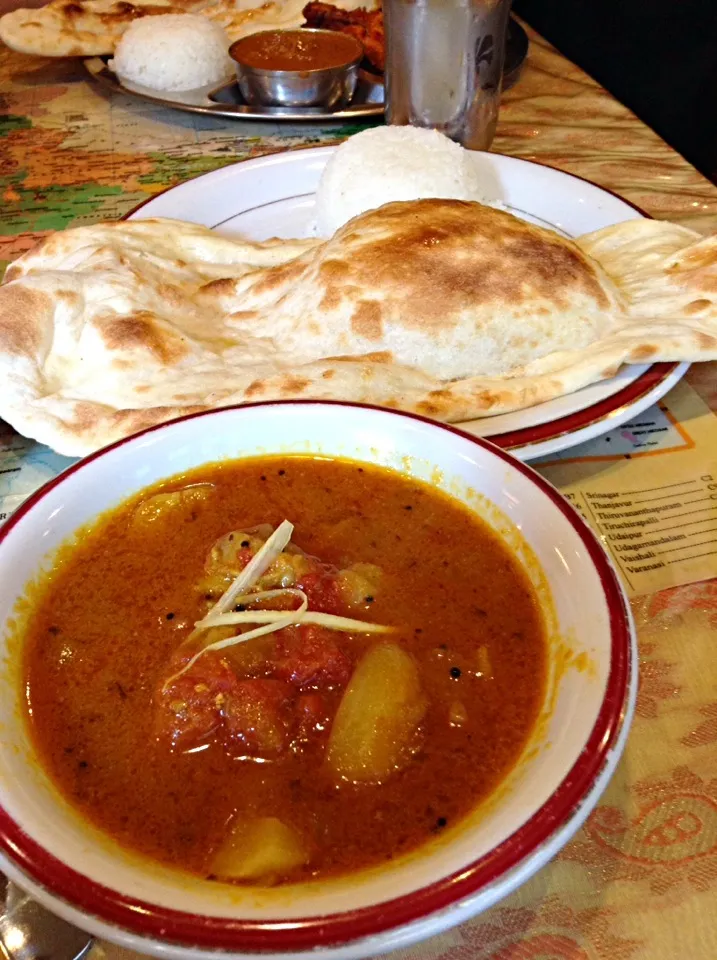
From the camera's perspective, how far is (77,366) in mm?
1811

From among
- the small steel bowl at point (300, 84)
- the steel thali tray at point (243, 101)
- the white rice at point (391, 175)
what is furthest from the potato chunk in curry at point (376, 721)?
the small steel bowl at point (300, 84)

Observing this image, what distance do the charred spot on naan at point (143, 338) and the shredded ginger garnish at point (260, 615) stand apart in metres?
0.74

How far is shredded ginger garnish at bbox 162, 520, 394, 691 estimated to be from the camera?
3.59 ft

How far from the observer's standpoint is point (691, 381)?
1.99 metres

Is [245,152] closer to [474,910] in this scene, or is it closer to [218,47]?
[218,47]

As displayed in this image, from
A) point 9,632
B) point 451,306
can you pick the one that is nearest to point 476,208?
point 451,306

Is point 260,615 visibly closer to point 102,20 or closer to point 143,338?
point 143,338

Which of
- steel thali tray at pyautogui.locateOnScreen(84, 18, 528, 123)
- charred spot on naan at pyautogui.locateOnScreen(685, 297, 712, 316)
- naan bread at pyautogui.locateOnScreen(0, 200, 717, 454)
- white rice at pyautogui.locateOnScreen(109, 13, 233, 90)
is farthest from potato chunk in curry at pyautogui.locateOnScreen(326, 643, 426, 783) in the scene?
white rice at pyautogui.locateOnScreen(109, 13, 233, 90)

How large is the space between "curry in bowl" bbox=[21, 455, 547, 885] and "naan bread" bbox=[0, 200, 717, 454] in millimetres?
399

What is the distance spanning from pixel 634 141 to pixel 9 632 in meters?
3.21

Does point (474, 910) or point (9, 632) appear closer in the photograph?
point (474, 910)

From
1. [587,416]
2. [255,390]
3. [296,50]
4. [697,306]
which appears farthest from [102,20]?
[587,416]

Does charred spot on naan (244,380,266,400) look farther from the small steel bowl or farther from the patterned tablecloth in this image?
the small steel bowl

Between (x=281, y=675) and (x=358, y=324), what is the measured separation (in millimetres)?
1016
